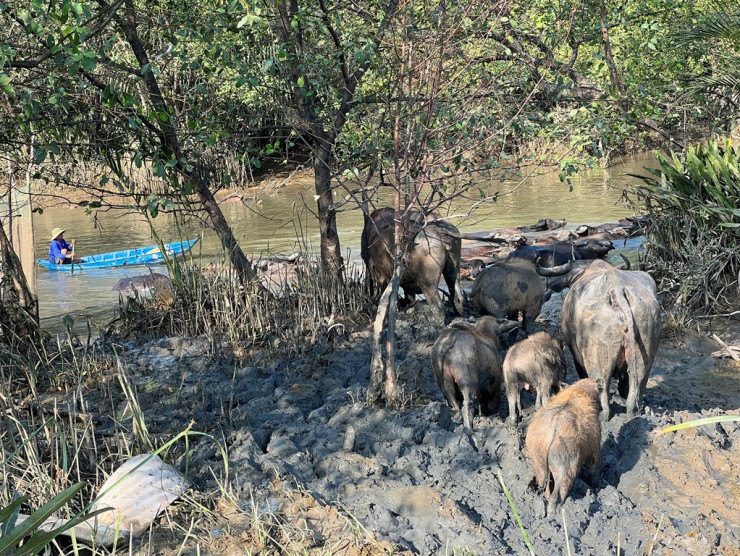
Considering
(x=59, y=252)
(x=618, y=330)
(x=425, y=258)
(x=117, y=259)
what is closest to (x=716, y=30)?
(x=425, y=258)

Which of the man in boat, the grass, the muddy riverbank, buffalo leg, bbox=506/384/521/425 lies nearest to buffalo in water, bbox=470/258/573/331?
the muddy riverbank

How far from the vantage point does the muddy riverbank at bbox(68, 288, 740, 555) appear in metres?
4.70

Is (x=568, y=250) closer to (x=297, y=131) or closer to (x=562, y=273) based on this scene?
(x=562, y=273)

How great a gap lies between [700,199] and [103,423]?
21.1 feet

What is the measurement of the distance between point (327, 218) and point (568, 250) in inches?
193

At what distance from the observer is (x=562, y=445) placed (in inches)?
190

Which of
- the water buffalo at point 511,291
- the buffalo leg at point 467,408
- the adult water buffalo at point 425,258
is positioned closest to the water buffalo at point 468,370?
the buffalo leg at point 467,408

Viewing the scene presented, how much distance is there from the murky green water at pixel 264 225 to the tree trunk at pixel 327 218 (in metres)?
2.45

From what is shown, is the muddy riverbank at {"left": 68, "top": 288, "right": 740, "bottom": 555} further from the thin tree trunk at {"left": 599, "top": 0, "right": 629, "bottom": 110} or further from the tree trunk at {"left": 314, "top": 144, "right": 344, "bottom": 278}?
the thin tree trunk at {"left": 599, "top": 0, "right": 629, "bottom": 110}

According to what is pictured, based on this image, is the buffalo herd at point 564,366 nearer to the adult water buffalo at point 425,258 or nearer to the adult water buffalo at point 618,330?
the adult water buffalo at point 618,330

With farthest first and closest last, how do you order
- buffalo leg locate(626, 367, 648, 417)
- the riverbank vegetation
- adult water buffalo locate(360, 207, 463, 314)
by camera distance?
adult water buffalo locate(360, 207, 463, 314) → the riverbank vegetation → buffalo leg locate(626, 367, 648, 417)

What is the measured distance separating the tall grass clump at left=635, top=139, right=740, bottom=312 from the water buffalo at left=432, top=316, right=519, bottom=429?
3.25m

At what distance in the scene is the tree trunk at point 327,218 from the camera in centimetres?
917

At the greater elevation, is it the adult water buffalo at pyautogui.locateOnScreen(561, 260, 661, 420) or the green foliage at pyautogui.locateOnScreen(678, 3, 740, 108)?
the green foliage at pyautogui.locateOnScreen(678, 3, 740, 108)
